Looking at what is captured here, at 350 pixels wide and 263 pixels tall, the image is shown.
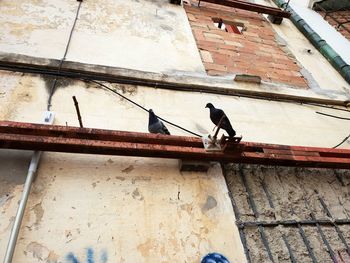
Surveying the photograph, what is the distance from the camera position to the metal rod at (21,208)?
6.35 ft

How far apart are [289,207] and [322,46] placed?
13.5ft

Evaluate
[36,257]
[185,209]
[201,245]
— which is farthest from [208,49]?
[36,257]

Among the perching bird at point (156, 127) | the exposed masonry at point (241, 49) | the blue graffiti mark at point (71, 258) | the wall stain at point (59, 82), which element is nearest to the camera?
the blue graffiti mark at point (71, 258)

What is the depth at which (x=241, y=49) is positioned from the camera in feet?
16.4

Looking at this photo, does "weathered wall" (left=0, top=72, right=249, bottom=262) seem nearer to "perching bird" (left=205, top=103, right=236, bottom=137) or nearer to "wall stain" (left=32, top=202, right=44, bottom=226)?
"wall stain" (left=32, top=202, right=44, bottom=226)

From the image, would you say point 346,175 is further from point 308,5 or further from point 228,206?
point 308,5

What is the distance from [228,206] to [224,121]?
0.76 m

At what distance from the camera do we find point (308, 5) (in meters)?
7.27

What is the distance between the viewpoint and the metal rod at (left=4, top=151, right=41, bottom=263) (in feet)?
6.35

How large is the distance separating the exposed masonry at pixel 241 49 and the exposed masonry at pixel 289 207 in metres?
1.81

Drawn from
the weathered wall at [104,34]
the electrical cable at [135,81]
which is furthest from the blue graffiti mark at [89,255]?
the weathered wall at [104,34]

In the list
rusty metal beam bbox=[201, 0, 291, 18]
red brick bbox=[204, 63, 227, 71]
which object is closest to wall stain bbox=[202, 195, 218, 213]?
red brick bbox=[204, 63, 227, 71]

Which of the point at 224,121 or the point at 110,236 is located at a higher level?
the point at 224,121

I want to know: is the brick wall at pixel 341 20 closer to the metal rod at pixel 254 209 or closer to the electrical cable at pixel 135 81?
the electrical cable at pixel 135 81
